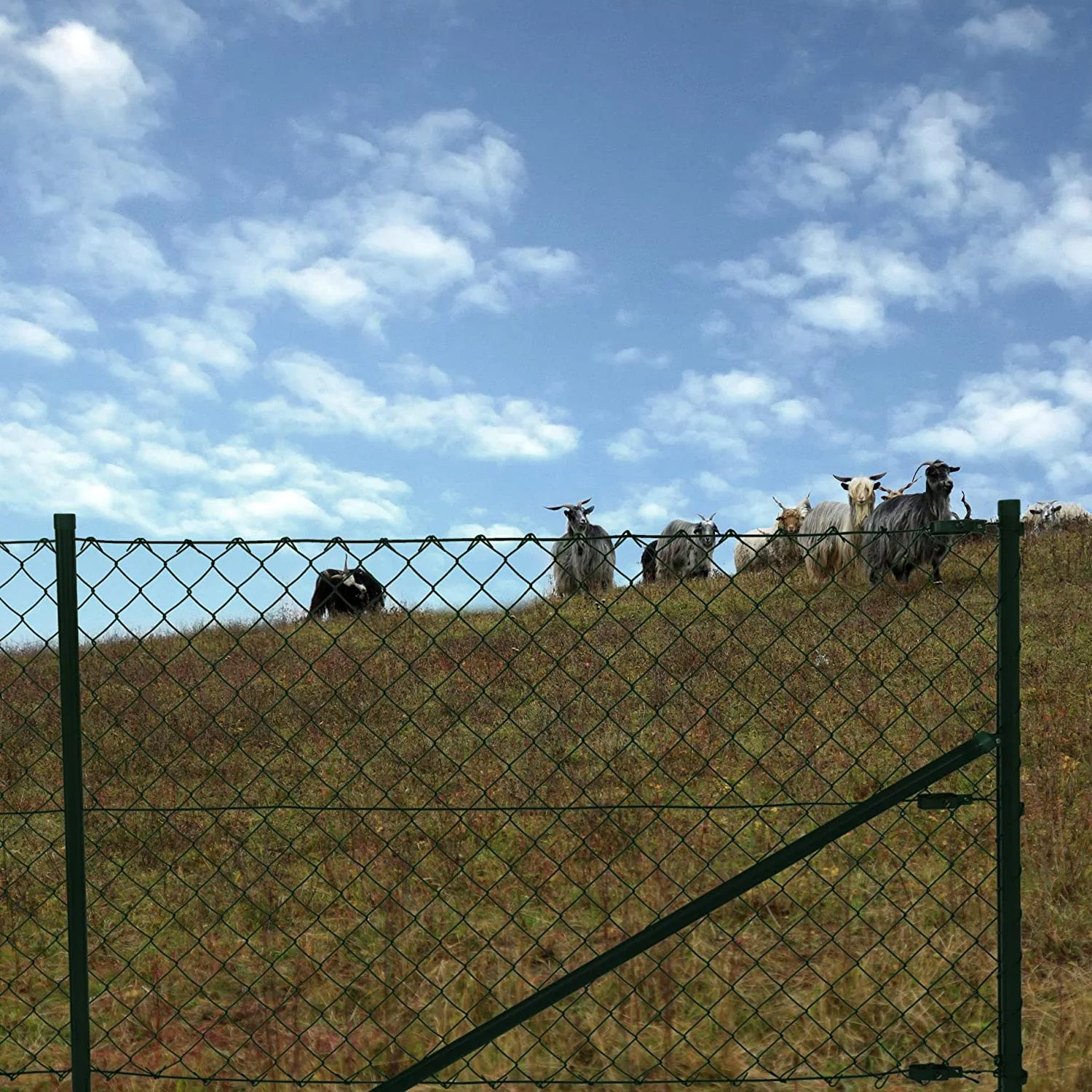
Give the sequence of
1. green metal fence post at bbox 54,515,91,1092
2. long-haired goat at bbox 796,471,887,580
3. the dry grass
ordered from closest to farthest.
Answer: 1. green metal fence post at bbox 54,515,91,1092
2. the dry grass
3. long-haired goat at bbox 796,471,887,580

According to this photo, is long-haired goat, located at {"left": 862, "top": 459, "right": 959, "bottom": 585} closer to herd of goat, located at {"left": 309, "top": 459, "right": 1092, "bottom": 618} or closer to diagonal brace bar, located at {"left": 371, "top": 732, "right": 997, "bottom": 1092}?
herd of goat, located at {"left": 309, "top": 459, "right": 1092, "bottom": 618}

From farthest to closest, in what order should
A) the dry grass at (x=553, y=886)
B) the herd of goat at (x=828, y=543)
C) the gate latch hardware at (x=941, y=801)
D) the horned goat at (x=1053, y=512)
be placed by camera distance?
the horned goat at (x=1053, y=512)
the herd of goat at (x=828, y=543)
the dry grass at (x=553, y=886)
the gate latch hardware at (x=941, y=801)

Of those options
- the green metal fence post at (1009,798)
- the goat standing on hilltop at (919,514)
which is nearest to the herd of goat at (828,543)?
the goat standing on hilltop at (919,514)

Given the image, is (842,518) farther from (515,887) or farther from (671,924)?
(671,924)

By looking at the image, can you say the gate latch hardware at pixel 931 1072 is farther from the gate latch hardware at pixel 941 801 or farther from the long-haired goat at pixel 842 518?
the long-haired goat at pixel 842 518

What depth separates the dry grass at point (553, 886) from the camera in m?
4.15

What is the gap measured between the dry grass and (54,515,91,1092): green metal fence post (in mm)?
189

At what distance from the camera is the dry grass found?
415 cm

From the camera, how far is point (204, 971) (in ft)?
17.0

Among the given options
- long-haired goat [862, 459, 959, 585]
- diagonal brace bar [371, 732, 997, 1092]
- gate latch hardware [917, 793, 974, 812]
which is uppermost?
long-haired goat [862, 459, 959, 585]

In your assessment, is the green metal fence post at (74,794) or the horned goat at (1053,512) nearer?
the green metal fence post at (74,794)

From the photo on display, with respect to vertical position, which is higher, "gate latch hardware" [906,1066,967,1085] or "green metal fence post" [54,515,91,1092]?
"green metal fence post" [54,515,91,1092]

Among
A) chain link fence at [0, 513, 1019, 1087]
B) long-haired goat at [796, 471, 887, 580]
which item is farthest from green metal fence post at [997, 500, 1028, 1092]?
long-haired goat at [796, 471, 887, 580]

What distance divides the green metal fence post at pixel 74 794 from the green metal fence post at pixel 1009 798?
288 cm
